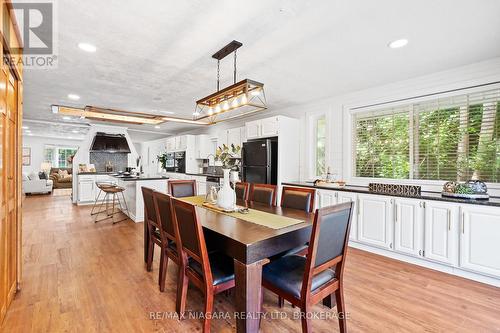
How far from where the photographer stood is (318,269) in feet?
4.83

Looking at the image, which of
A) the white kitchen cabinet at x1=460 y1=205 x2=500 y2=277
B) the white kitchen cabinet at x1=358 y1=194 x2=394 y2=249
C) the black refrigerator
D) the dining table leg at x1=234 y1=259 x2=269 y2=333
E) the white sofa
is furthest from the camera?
the white sofa

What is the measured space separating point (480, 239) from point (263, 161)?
3145 mm

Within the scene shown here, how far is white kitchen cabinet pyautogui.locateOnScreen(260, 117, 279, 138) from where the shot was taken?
4.55 meters

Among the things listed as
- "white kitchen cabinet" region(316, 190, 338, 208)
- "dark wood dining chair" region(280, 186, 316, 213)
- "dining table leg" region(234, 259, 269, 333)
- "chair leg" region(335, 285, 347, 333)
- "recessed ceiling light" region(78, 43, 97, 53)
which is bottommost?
"chair leg" region(335, 285, 347, 333)

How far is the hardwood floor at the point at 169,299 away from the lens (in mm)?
1808

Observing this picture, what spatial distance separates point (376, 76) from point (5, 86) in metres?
3.90

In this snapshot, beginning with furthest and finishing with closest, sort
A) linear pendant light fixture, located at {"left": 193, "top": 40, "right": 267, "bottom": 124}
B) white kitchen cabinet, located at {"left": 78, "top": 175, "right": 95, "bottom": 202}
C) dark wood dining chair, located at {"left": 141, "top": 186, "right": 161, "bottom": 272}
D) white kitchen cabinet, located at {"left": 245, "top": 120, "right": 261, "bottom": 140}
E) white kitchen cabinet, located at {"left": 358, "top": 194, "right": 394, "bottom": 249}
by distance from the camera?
white kitchen cabinet, located at {"left": 78, "top": 175, "right": 95, "bottom": 202}
white kitchen cabinet, located at {"left": 245, "top": 120, "right": 261, "bottom": 140}
white kitchen cabinet, located at {"left": 358, "top": 194, "right": 394, "bottom": 249}
dark wood dining chair, located at {"left": 141, "top": 186, "right": 161, "bottom": 272}
linear pendant light fixture, located at {"left": 193, "top": 40, "right": 267, "bottom": 124}

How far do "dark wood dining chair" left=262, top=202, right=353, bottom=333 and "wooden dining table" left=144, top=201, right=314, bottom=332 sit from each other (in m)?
0.19

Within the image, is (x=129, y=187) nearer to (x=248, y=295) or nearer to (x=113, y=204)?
(x=113, y=204)

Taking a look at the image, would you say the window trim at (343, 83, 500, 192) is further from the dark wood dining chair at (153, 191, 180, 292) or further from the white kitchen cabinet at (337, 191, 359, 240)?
the dark wood dining chair at (153, 191, 180, 292)

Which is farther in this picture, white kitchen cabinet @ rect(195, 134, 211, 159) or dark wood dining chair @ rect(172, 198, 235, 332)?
white kitchen cabinet @ rect(195, 134, 211, 159)

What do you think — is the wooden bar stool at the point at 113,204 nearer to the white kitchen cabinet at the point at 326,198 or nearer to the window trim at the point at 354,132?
the white kitchen cabinet at the point at 326,198

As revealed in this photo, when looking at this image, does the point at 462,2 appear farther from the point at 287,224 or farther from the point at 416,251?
the point at 416,251

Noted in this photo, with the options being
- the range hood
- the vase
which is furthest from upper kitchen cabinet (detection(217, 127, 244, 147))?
the vase
